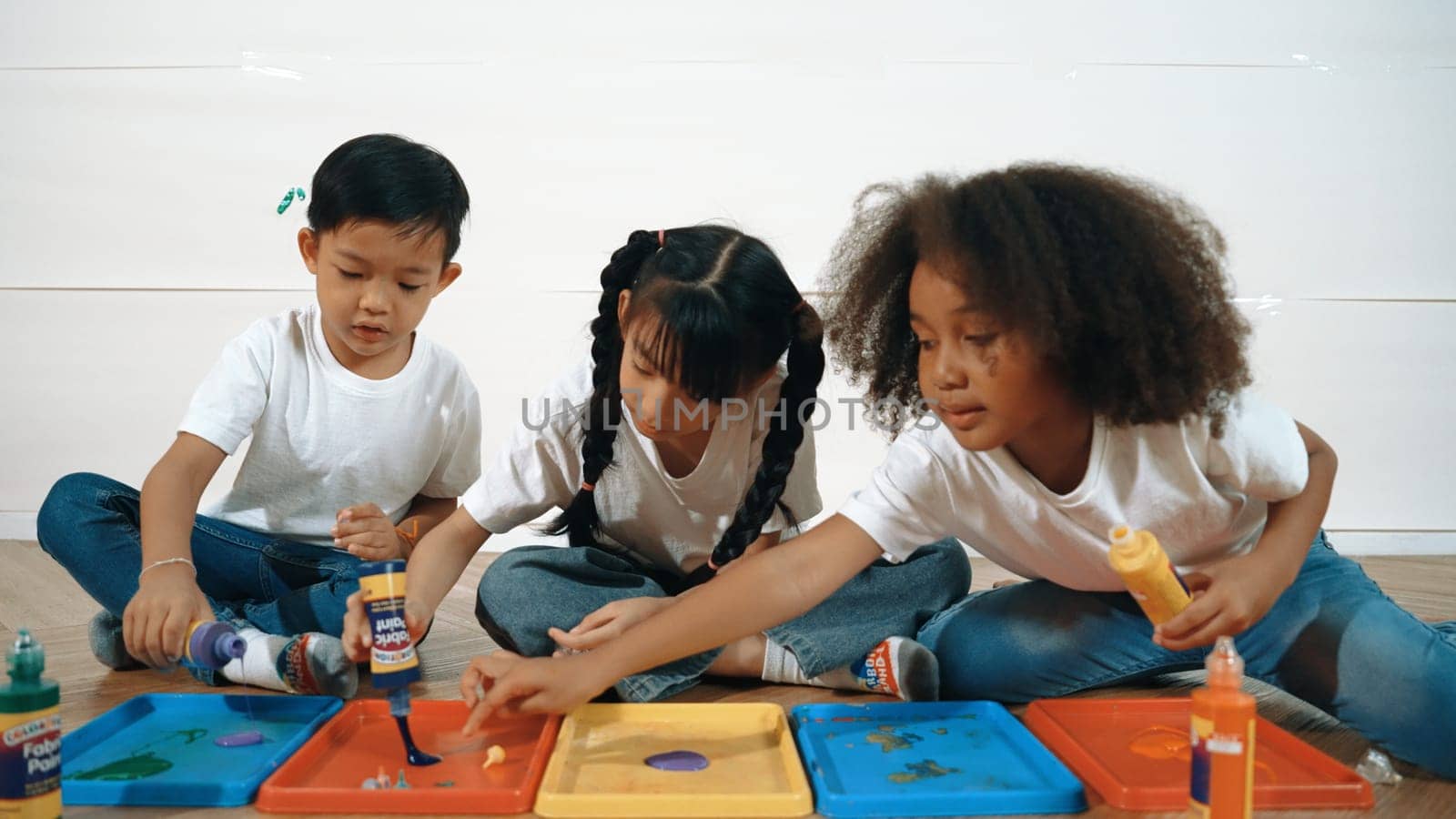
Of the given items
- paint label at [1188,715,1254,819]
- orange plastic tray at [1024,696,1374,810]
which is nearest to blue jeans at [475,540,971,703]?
orange plastic tray at [1024,696,1374,810]

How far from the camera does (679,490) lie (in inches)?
45.6

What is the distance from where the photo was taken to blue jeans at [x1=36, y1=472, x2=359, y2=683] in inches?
45.3

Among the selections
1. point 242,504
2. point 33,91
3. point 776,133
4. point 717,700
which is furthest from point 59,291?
point 717,700

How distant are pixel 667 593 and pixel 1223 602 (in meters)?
0.59

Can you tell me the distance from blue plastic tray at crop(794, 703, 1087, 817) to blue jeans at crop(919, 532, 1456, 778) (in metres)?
0.09

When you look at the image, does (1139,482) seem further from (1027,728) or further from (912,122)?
(912,122)

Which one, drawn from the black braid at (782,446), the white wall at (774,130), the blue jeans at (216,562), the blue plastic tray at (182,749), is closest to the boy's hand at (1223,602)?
the black braid at (782,446)

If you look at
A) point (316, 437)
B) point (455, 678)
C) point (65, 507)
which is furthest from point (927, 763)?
point (65, 507)

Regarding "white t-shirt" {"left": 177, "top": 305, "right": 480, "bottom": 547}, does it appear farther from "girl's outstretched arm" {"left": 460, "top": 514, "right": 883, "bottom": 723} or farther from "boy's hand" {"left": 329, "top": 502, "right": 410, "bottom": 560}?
"girl's outstretched arm" {"left": 460, "top": 514, "right": 883, "bottom": 723}

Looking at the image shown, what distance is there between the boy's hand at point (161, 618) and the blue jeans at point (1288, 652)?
26.8 inches

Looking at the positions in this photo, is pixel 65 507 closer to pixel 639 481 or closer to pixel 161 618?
pixel 161 618

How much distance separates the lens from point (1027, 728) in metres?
0.95

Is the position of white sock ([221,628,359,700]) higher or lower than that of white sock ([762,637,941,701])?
higher

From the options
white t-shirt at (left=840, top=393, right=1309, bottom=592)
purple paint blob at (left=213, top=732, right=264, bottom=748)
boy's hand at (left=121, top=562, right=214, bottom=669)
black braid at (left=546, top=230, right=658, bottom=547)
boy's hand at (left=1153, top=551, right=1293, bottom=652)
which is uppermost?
black braid at (left=546, top=230, right=658, bottom=547)
